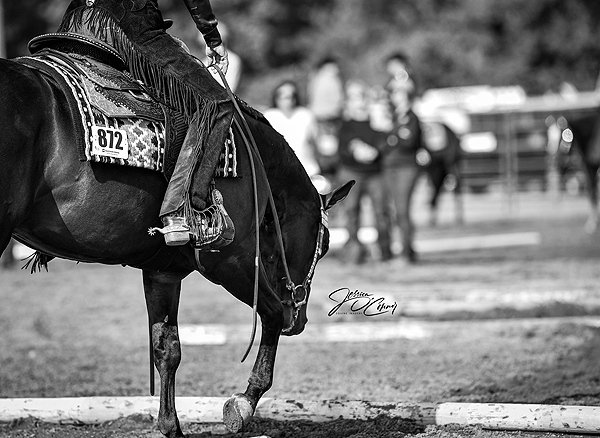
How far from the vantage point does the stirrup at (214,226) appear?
13.8 feet

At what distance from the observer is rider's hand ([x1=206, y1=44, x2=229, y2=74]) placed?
4.73 meters

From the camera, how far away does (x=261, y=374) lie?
4.80 meters

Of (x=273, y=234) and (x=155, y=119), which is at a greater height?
(x=155, y=119)

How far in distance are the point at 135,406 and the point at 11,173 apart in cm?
193

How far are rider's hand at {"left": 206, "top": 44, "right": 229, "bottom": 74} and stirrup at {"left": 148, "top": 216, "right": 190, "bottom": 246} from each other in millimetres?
1017

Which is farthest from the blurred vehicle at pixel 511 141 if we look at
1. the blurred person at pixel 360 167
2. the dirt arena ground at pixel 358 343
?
the dirt arena ground at pixel 358 343

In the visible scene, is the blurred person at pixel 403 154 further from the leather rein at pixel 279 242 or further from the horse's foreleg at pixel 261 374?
the horse's foreleg at pixel 261 374

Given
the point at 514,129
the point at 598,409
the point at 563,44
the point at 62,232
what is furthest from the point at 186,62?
the point at 563,44

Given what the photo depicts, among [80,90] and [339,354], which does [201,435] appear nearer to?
[80,90]

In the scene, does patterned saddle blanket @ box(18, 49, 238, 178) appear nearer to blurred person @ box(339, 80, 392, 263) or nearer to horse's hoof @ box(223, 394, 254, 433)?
horse's hoof @ box(223, 394, 254, 433)

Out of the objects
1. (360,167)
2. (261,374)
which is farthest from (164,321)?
(360,167)

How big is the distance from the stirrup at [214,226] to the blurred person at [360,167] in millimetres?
8022

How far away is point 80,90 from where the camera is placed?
4.00 metres

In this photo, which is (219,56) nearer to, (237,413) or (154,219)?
(154,219)
